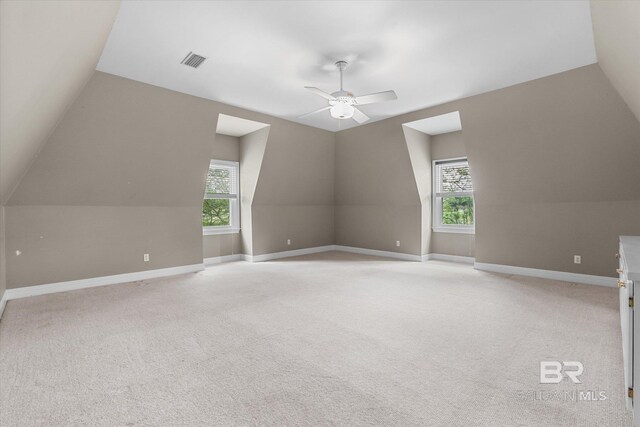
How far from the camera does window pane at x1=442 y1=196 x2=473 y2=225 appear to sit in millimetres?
6504

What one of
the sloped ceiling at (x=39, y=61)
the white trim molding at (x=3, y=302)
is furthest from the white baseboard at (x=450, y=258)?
the white trim molding at (x=3, y=302)

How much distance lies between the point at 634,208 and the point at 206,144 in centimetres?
631

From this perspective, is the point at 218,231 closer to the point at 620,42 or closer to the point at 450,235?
the point at 450,235

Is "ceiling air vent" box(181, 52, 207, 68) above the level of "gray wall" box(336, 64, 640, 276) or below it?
above

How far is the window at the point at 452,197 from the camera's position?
6.52 m

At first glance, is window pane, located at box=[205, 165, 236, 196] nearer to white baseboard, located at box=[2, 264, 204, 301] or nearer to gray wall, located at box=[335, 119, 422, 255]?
white baseboard, located at box=[2, 264, 204, 301]

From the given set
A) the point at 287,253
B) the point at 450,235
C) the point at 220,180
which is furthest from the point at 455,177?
the point at 220,180

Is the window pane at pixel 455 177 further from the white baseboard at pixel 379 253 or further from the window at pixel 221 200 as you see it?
the window at pixel 221 200

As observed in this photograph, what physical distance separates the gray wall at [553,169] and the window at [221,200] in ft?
12.4

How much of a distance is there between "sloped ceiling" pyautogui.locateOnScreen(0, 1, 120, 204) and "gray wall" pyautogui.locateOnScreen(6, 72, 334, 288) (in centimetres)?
Answer: 41

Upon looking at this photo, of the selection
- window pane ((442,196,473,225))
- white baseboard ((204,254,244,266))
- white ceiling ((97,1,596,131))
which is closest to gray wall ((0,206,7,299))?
white ceiling ((97,1,596,131))

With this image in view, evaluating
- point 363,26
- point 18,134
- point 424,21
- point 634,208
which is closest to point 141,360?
point 18,134

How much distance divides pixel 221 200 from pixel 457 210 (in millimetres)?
5141

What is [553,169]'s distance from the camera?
178 inches
